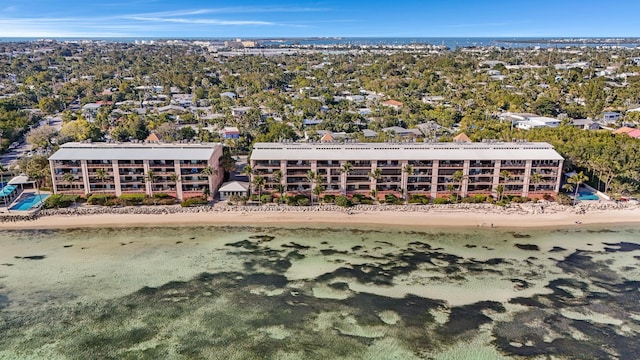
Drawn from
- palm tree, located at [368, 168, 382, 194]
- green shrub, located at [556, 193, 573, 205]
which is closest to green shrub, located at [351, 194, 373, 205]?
palm tree, located at [368, 168, 382, 194]

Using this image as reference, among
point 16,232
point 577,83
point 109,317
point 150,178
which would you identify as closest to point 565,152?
point 150,178

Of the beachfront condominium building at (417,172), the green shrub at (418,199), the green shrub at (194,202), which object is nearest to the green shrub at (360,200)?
the beachfront condominium building at (417,172)

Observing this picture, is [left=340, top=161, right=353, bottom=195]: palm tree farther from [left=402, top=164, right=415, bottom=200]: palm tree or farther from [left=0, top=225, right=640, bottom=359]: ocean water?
[left=0, top=225, right=640, bottom=359]: ocean water

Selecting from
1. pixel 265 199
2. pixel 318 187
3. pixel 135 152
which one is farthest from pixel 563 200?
pixel 135 152

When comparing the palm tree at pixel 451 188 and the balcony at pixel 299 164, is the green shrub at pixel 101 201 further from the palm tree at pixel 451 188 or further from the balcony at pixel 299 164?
the palm tree at pixel 451 188

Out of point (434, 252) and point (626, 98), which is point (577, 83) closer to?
point (626, 98)
